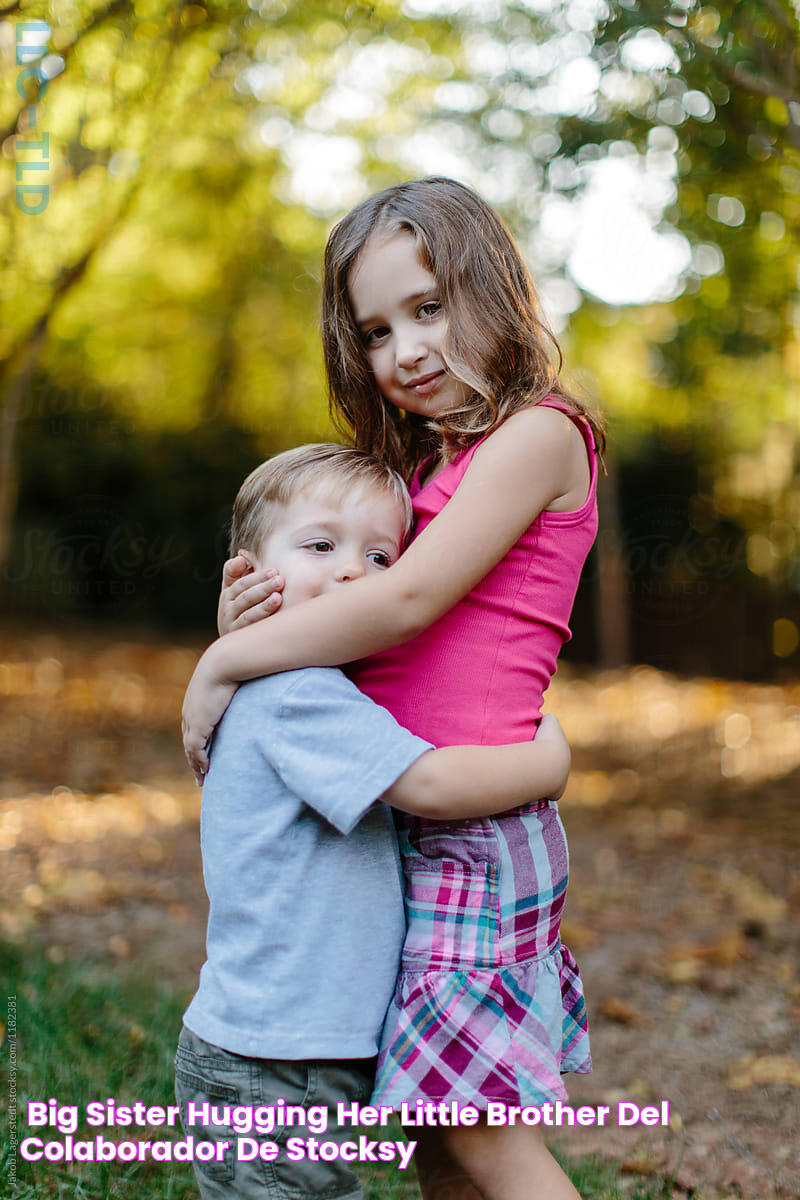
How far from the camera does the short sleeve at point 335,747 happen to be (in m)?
1.37

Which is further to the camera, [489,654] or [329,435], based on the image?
[329,435]

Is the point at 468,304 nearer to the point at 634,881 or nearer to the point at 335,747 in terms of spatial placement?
the point at 335,747

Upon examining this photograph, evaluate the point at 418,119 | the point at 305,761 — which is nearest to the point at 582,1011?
the point at 305,761

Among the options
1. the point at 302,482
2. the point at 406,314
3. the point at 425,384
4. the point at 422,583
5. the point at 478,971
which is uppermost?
the point at 406,314

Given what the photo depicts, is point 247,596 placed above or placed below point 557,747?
above

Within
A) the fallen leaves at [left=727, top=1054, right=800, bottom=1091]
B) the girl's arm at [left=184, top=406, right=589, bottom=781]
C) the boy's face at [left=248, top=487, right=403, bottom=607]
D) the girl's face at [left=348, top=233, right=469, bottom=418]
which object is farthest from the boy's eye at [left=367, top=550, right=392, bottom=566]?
the fallen leaves at [left=727, top=1054, right=800, bottom=1091]

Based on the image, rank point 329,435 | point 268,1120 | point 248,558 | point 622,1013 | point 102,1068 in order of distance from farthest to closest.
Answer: point 329,435 < point 622,1013 < point 102,1068 < point 248,558 < point 268,1120

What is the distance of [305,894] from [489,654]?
41 cm

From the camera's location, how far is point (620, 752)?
7.21 meters

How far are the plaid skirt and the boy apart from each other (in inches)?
1.5

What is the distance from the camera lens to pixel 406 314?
5.46 feet

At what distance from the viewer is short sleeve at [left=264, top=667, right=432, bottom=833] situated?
1.37 m

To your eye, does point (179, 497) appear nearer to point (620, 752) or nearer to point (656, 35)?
point (620, 752)

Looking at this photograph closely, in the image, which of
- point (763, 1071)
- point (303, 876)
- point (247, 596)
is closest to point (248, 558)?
point (247, 596)
